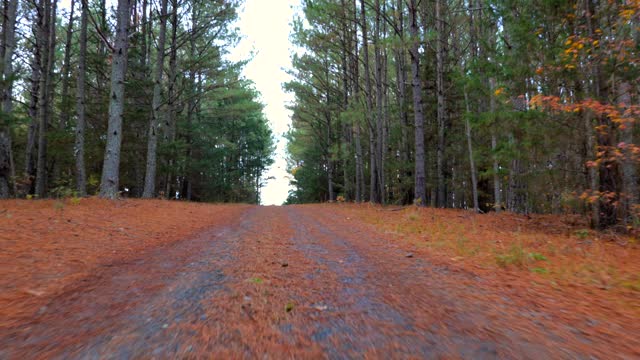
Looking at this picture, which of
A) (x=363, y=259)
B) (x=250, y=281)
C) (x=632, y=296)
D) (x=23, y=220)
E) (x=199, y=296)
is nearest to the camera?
(x=199, y=296)

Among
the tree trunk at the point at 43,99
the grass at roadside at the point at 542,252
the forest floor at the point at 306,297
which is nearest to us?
the forest floor at the point at 306,297

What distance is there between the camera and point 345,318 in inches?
102

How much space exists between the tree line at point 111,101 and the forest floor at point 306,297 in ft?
24.0

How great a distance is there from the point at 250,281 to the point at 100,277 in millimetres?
1589

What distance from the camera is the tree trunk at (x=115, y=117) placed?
11273 mm

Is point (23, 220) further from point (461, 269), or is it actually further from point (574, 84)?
point (574, 84)

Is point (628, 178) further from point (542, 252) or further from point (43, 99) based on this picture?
point (43, 99)

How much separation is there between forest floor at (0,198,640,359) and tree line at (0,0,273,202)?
24.0ft

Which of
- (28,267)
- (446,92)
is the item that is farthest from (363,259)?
(446,92)

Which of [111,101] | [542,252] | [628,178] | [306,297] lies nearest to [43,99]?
[111,101]

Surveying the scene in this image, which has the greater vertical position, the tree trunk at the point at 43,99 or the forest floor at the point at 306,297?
the tree trunk at the point at 43,99

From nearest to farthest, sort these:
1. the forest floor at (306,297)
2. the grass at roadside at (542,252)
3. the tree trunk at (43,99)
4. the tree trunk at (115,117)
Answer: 1. the forest floor at (306,297)
2. the grass at roadside at (542,252)
3. the tree trunk at (115,117)
4. the tree trunk at (43,99)

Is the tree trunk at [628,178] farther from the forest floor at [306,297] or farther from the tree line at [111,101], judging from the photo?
the tree line at [111,101]

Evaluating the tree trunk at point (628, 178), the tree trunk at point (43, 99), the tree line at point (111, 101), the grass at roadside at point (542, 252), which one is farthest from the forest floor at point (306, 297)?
the tree trunk at point (43, 99)
